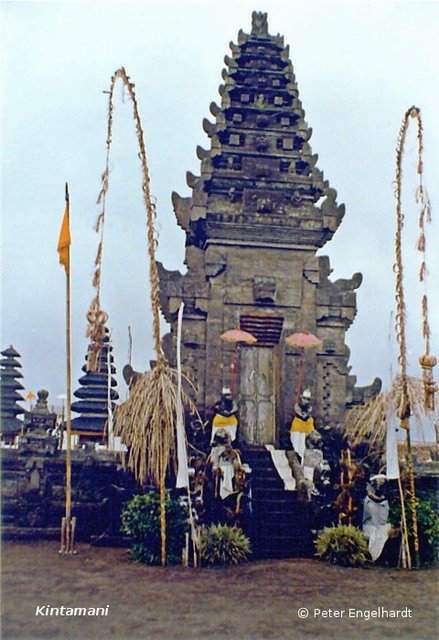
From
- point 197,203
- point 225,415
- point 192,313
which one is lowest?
point 225,415

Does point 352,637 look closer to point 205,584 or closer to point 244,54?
point 205,584

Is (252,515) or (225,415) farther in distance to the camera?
(225,415)

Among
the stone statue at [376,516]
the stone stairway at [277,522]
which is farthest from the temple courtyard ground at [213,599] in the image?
the stone statue at [376,516]

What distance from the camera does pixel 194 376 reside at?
16562 millimetres

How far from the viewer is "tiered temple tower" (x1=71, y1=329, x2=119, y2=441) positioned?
18.9m

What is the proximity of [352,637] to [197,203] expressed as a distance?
453 inches

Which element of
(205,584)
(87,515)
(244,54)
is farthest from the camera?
(244,54)

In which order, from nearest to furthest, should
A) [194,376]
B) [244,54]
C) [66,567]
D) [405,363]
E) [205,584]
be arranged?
[205,584] < [66,567] < [405,363] < [194,376] < [244,54]

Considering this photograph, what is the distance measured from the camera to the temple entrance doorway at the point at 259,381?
56.0ft

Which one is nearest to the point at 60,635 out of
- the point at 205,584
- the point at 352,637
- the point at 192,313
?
the point at 205,584

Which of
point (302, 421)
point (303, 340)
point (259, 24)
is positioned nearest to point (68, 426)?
point (302, 421)

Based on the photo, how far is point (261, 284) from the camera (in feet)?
55.8

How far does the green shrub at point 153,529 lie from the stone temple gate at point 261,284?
168 inches

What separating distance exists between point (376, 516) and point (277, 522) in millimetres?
2037
